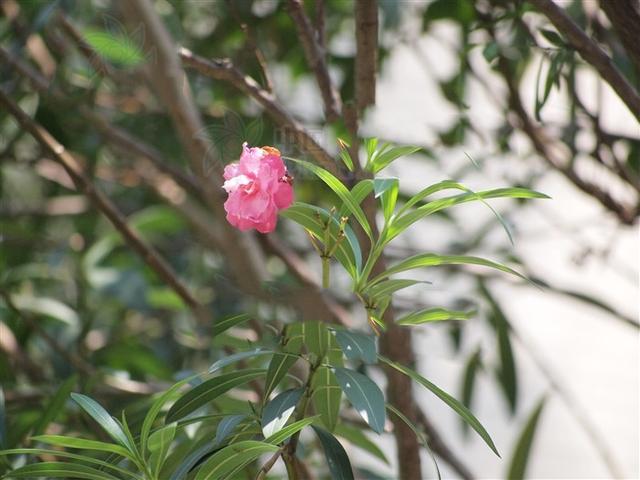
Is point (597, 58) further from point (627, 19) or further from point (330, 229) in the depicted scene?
point (330, 229)

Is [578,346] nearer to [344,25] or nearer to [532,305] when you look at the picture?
[532,305]

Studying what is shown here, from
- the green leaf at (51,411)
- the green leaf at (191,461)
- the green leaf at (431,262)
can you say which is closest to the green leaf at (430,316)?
Answer: the green leaf at (431,262)

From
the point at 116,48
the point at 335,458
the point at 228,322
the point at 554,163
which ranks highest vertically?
the point at 116,48

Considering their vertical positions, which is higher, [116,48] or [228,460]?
[116,48]

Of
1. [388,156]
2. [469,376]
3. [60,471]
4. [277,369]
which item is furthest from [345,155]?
[469,376]

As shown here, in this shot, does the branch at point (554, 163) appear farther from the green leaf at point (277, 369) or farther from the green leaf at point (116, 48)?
the green leaf at point (277, 369)

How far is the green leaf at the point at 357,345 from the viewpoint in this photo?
0.53 meters

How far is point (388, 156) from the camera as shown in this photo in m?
0.56

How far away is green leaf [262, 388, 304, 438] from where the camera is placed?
1.70ft

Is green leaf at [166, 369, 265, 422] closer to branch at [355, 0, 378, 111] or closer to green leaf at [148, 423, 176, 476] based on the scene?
green leaf at [148, 423, 176, 476]

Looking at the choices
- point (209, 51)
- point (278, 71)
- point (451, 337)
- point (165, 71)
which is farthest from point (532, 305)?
point (165, 71)

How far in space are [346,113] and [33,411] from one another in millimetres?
553

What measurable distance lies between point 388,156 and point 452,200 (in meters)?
0.05

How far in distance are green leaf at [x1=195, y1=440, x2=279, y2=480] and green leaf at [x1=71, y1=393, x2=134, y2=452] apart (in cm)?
6
